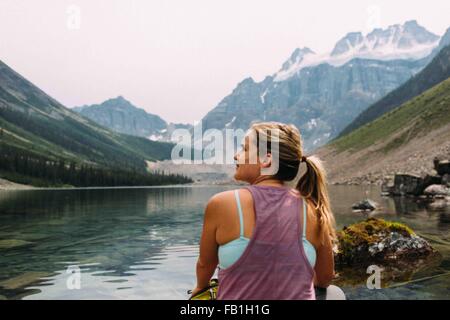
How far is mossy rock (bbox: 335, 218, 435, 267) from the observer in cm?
1948

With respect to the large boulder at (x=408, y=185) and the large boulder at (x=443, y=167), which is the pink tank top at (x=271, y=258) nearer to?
the large boulder at (x=443, y=167)

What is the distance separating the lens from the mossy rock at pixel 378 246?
1948 cm

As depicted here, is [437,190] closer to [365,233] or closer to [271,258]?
[365,233]

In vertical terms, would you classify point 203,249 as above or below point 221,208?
below

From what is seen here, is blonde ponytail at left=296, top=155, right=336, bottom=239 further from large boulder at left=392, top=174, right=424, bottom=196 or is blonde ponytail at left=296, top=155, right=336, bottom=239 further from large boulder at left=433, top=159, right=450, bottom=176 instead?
A: large boulder at left=392, top=174, right=424, bottom=196

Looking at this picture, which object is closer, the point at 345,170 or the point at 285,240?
the point at 285,240

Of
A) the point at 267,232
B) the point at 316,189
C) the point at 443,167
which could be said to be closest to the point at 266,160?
the point at 316,189

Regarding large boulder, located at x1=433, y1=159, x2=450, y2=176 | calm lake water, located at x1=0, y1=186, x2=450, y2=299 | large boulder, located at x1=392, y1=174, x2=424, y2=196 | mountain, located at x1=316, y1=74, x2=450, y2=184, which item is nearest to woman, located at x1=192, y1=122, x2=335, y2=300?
calm lake water, located at x1=0, y1=186, x2=450, y2=299

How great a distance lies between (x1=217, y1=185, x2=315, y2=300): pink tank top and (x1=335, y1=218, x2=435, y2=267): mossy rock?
47.3ft

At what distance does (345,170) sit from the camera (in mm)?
189625

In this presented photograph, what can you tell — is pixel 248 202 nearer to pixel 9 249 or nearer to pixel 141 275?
pixel 141 275
